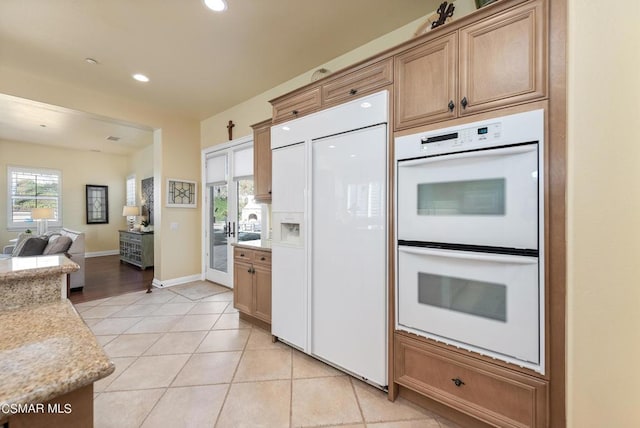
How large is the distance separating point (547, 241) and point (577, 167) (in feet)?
1.23

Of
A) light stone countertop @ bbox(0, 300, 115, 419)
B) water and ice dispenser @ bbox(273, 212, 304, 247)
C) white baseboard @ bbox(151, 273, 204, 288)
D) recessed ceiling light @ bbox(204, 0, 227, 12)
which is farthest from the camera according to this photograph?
white baseboard @ bbox(151, 273, 204, 288)

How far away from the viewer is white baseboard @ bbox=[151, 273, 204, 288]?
4410 mm

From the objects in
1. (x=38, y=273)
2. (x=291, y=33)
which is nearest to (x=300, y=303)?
(x=38, y=273)

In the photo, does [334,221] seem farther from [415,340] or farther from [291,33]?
[291,33]

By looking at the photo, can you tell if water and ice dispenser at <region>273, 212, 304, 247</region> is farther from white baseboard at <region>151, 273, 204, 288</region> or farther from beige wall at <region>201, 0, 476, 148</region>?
white baseboard at <region>151, 273, 204, 288</region>

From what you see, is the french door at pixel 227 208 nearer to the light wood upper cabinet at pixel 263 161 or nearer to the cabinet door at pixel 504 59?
the light wood upper cabinet at pixel 263 161

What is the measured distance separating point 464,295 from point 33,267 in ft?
6.72

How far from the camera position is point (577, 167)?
1.13m

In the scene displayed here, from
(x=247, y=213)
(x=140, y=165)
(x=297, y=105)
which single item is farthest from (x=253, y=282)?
(x=140, y=165)

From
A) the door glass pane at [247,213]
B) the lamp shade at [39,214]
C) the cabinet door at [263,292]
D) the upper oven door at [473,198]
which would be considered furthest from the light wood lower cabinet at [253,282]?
the lamp shade at [39,214]

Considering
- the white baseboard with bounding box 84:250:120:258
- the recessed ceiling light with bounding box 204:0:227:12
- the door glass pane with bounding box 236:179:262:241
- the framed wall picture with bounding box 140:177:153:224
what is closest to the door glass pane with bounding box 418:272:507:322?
the recessed ceiling light with bounding box 204:0:227:12

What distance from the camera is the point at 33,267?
3.53 feet

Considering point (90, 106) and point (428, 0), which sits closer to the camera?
point (428, 0)

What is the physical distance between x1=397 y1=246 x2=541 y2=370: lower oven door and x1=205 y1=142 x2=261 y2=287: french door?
9.14 ft
